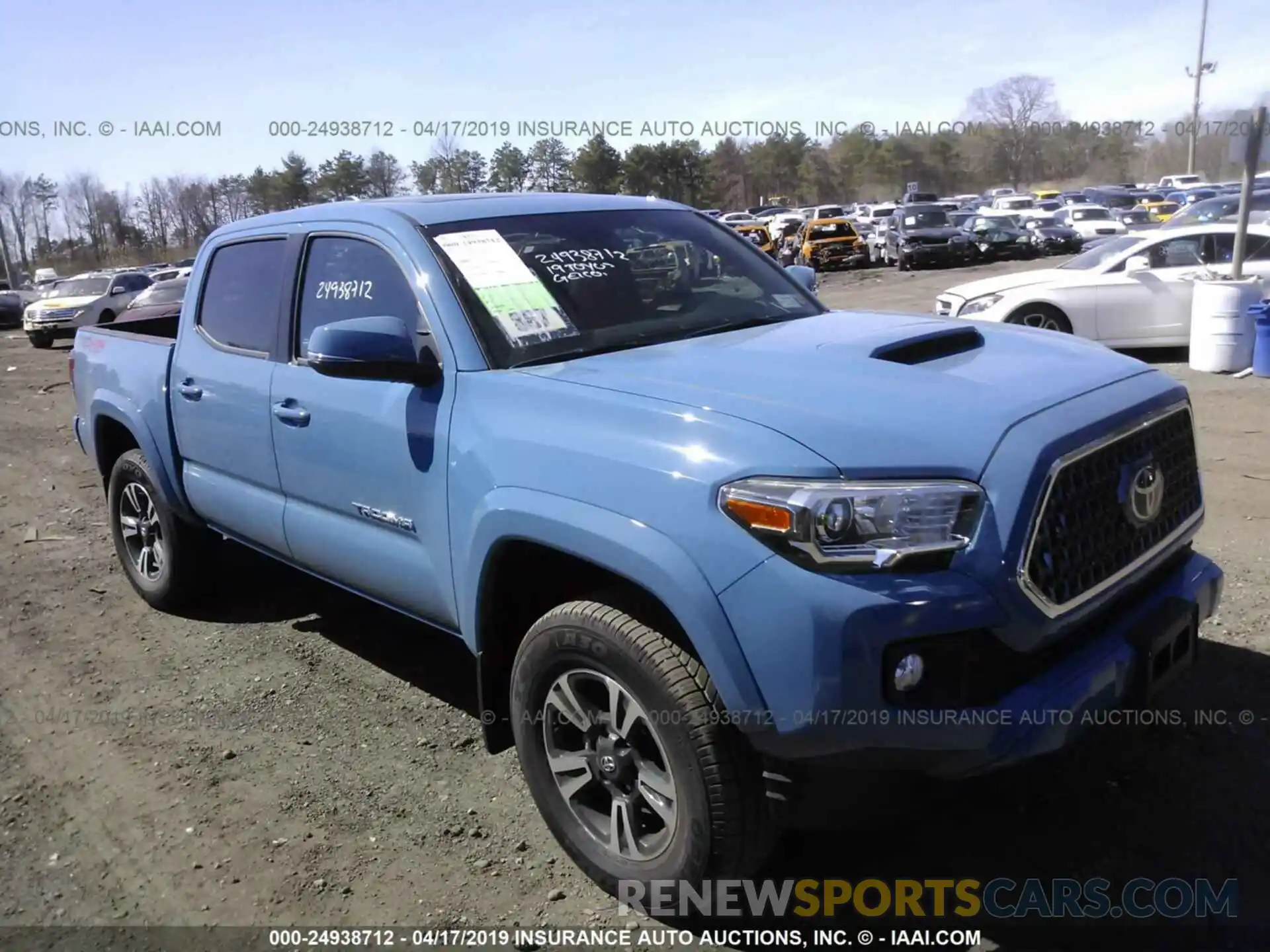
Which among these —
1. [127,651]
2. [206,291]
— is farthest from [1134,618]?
[127,651]

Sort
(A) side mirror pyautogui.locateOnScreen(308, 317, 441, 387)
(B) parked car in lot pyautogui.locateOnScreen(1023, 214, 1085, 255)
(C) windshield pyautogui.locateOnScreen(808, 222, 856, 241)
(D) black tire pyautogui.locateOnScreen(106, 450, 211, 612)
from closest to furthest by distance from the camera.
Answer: (A) side mirror pyautogui.locateOnScreen(308, 317, 441, 387) < (D) black tire pyautogui.locateOnScreen(106, 450, 211, 612) < (B) parked car in lot pyautogui.locateOnScreen(1023, 214, 1085, 255) < (C) windshield pyautogui.locateOnScreen(808, 222, 856, 241)

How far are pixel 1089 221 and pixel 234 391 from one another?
109 ft

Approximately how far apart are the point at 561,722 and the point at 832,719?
96 centimetres

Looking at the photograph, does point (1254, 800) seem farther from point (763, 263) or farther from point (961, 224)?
point (961, 224)

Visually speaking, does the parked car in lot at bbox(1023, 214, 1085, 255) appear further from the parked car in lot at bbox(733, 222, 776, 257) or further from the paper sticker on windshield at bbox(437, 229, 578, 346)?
the paper sticker on windshield at bbox(437, 229, 578, 346)

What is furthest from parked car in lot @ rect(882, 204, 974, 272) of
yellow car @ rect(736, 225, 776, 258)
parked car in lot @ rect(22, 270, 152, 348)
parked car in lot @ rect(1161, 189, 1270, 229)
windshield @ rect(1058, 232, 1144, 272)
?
parked car in lot @ rect(22, 270, 152, 348)

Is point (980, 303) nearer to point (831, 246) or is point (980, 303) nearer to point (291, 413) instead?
point (291, 413)

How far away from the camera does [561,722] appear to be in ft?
9.68

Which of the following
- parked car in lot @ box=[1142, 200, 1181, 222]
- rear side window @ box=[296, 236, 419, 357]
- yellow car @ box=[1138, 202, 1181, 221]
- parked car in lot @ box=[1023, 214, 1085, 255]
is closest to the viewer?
rear side window @ box=[296, 236, 419, 357]

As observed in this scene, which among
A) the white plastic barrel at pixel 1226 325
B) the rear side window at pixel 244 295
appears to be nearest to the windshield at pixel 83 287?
the rear side window at pixel 244 295

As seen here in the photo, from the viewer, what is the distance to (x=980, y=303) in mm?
11375

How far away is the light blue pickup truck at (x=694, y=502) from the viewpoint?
2281 millimetres

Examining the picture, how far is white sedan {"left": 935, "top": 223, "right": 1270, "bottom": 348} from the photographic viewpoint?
444 inches

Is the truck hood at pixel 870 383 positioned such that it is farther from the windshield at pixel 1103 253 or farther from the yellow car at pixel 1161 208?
the yellow car at pixel 1161 208
